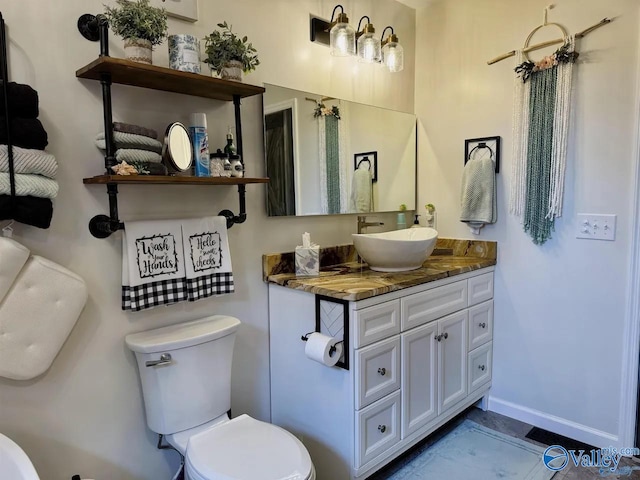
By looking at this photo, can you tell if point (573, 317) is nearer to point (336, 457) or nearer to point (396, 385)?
Answer: point (396, 385)

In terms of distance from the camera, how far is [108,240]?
5.01 ft

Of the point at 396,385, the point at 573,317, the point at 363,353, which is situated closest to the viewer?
the point at 363,353

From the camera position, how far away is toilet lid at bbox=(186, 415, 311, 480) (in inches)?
51.8

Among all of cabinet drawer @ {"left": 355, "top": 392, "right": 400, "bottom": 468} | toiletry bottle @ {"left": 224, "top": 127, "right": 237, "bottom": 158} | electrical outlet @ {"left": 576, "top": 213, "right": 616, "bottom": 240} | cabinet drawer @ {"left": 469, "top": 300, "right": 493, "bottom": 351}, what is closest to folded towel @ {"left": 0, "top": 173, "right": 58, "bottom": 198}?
toiletry bottle @ {"left": 224, "top": 127, "right": 237, "bottom": 158}

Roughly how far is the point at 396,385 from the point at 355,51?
5.38 feet

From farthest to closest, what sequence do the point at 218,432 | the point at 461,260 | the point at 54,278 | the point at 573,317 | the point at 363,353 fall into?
the point at 461,260 → the point at 573,317 → the point at 363,353 → the point at 218,432 → the point at 54,278

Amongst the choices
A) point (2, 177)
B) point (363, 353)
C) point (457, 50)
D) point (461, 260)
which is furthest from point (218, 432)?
point (457, 50)

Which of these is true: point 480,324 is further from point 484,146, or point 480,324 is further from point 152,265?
point 152,265

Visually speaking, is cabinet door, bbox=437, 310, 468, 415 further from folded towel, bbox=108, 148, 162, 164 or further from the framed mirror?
folded towel, bbox=108, 148, 162, 164

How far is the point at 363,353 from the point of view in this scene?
1.67 m

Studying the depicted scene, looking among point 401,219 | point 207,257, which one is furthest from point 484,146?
point 207,257

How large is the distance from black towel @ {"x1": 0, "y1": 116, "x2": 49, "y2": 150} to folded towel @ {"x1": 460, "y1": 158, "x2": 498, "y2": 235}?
6.51ft

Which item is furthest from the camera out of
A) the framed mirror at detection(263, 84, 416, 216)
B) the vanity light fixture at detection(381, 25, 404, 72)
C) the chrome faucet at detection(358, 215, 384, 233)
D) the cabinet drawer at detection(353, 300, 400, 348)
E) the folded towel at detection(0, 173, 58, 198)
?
the chrome faucet at detection(358, 215, 384, 233)

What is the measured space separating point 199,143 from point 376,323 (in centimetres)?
98
